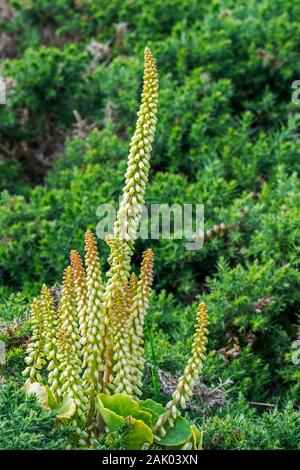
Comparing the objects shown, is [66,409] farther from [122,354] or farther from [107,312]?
[107,312]

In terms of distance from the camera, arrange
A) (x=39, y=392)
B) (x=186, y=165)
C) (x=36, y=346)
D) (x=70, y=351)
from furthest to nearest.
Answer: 1. (x=186, y=165)
2. (x=36, y=346)
3. (x=39, y=392)
4. (x=70, y=351)

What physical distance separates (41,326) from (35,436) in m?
0.56

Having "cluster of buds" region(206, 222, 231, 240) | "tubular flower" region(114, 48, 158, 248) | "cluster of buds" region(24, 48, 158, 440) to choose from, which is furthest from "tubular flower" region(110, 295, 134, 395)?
"cluster of buds" region(206, 222, 231, 240)

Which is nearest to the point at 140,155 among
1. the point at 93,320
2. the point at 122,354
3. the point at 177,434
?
the point at 93,320

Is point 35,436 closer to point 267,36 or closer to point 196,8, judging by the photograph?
point 267,36

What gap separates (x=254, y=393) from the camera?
5047 mm

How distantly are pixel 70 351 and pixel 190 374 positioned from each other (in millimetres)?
537

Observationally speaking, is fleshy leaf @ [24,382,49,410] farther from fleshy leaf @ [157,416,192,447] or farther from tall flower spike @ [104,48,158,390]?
fleshy leaf @ [157,416,192,447]

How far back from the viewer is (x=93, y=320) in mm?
3564

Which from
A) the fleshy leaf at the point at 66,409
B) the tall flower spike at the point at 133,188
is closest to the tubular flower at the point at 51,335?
the fleshy leaf at the point at 66,409

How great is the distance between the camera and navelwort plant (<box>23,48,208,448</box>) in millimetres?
3523

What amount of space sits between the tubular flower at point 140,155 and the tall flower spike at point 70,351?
1.09 ft

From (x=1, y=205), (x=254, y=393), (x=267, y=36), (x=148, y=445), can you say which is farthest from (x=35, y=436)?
(x=267, y=36)

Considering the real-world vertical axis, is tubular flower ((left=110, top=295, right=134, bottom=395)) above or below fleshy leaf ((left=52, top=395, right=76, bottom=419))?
above
